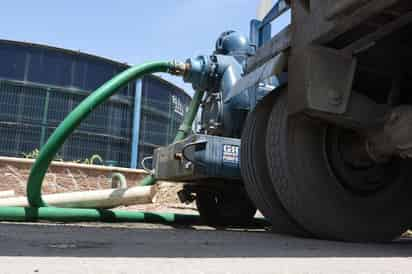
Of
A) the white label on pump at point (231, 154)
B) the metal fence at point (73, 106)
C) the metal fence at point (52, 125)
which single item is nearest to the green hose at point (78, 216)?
the white label on pump at point (231, 154)

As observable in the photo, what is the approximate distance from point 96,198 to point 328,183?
2683 millimetres

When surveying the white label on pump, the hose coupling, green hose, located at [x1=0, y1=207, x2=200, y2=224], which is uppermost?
the hose coupling

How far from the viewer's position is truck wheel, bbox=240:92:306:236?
259 cm

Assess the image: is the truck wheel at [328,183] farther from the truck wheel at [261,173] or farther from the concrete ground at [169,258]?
the concrete ground at [169,258]

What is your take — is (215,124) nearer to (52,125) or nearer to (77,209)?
(77,209)

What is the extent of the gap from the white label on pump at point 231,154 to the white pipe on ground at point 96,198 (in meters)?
1.65

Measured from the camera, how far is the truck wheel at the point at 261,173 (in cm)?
259

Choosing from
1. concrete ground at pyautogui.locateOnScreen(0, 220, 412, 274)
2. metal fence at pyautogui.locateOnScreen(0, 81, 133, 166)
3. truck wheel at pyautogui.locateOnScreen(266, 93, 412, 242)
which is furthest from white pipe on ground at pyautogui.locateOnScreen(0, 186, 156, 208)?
metal fence at pyautogui.locateOnScreen(0, 81, 133, 166)

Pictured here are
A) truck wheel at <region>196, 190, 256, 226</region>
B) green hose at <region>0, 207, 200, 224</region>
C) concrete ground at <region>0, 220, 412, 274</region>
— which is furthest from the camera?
truck wheel at <region>196, 190, 256, 226</region>

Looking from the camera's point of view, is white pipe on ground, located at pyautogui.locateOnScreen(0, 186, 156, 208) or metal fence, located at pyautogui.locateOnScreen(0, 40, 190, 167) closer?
white pipe on ground, located at pyautogui.locateOnScreen(0, 186, 156, 208)

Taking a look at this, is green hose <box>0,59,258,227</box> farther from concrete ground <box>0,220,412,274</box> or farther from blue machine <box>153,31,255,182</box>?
concrete ground <box>0,220,412,274</box>

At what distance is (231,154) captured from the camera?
10.7ft

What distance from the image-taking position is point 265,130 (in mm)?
2771

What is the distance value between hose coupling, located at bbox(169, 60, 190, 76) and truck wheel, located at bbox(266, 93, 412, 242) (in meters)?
1.73
